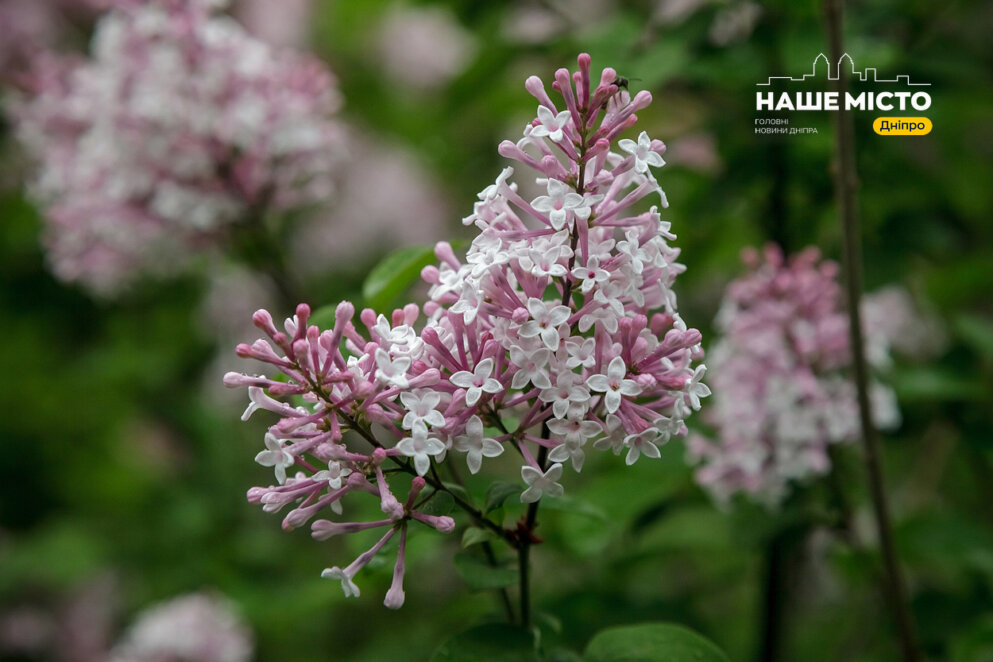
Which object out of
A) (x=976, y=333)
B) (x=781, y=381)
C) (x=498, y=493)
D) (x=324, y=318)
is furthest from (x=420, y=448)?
(x=976, y=333)

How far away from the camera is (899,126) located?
199cm

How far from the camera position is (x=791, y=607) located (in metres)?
2.34

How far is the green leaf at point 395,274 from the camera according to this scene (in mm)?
1275

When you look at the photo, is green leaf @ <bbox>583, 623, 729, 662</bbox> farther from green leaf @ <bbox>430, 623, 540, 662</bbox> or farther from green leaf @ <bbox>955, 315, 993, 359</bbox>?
green leaf @ <bbox>955, 315, 993, 359</bbox>

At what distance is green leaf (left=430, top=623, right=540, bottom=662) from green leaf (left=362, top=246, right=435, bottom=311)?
1.61 ft

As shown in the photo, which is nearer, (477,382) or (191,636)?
(477,382)

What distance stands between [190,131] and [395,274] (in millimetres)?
1087

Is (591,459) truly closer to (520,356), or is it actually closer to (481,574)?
(481,574)

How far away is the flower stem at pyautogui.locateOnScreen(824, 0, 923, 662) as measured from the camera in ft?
4.71

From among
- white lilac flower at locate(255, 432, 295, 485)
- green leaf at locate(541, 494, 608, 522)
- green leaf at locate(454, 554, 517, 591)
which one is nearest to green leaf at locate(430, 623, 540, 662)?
green leaf at locate(454, 554, 517, 591)

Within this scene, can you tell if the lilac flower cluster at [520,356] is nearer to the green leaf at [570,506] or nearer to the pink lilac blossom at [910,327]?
the green leaf at [570,506]

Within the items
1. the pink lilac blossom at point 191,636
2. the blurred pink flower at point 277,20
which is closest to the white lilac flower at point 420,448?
the pink lilac blossom at point 191,636

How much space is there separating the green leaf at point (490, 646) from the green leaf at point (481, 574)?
0.06m

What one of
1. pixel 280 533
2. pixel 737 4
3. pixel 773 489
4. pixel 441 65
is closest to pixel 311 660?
pixel 280 533
